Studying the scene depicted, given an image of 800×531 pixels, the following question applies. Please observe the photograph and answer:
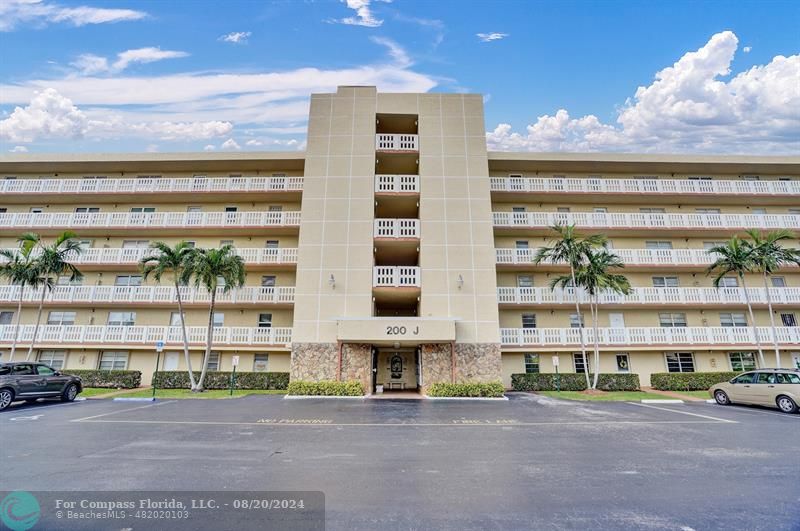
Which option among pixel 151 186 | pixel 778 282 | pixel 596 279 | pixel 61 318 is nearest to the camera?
pixel 596 279

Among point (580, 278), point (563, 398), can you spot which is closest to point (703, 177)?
point (580, 278)

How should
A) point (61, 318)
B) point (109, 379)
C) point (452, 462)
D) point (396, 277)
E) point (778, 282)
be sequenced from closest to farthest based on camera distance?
point (452, 462) < point (396, 277) < point (109, 379) < point (61, 318) < point (778, 282)

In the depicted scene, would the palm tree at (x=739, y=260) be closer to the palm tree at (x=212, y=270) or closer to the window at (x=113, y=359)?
the palm tree at (x=212, y=270)

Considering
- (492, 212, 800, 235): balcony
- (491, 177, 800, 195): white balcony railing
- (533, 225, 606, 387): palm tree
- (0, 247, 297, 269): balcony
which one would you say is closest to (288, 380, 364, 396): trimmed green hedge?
(0, 247, 297, 269): balcony

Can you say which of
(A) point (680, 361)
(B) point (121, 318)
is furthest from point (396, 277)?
(A) point (680, 361)

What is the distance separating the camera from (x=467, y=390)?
18.6 meters

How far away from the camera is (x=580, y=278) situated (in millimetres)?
21047

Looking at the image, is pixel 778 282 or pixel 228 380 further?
pixel 778 282

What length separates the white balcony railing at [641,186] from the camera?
24.4 m

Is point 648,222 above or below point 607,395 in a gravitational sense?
above

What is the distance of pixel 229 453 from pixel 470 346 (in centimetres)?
1382

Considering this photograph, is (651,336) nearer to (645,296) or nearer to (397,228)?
(645,296)

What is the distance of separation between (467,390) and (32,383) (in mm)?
20179

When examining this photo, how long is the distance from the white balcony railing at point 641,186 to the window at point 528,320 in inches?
339
